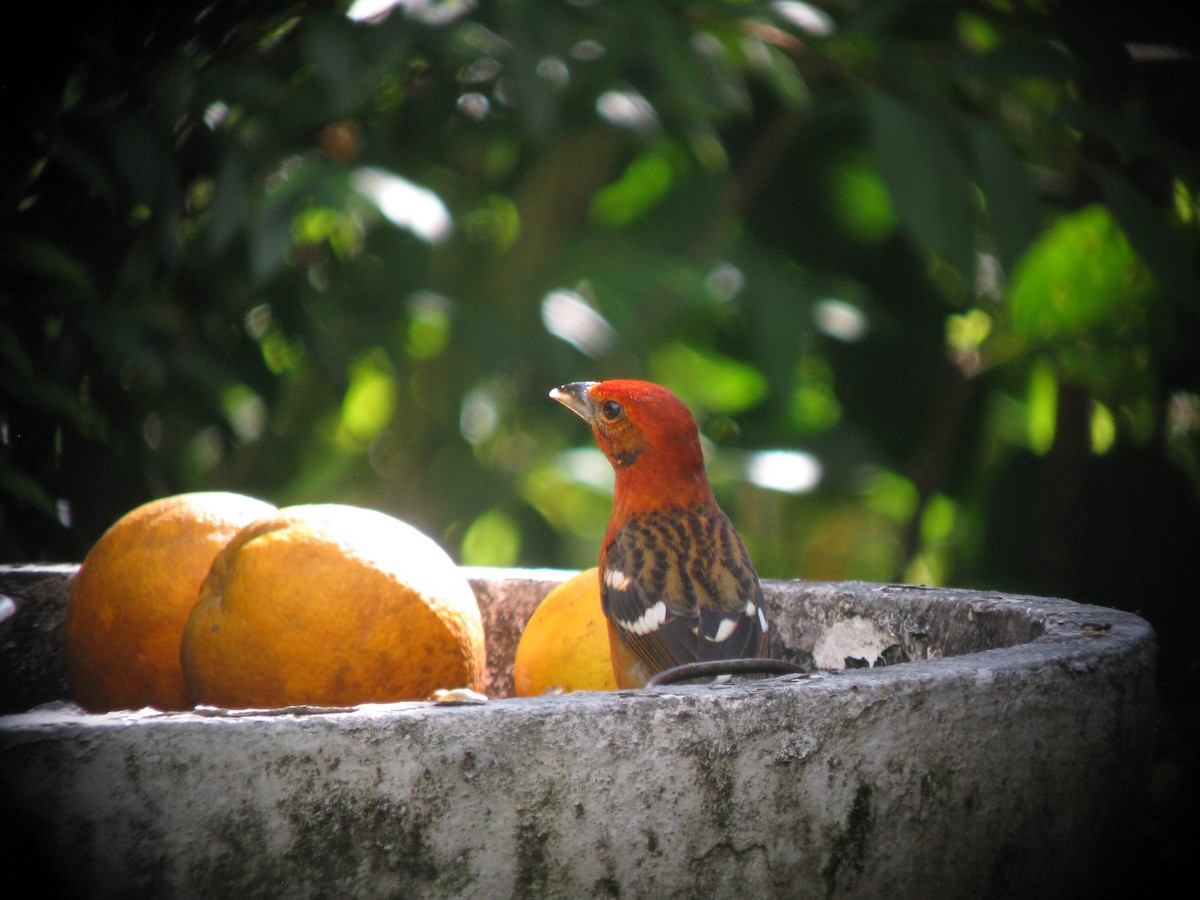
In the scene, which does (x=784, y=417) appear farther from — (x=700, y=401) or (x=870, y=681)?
(x=870, y=681)

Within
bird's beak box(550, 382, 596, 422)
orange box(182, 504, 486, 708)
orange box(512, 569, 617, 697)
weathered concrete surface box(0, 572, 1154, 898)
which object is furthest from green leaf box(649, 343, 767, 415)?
weathered concrete surface box(0, 572, 1154, 898)

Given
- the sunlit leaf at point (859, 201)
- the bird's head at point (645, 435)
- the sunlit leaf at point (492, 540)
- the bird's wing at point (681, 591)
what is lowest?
the sunlit leaf at point (492, 540)

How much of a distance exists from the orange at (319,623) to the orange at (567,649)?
7.2 inches

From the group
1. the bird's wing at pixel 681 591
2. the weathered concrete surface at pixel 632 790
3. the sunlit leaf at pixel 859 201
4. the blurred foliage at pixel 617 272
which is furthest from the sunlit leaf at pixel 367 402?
the weathered concrete surface at pixel 632 790

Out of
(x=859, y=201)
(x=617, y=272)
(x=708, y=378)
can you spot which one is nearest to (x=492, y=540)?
(x=708, y=378)

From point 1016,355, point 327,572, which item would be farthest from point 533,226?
point 327,572

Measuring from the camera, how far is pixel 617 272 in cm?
380

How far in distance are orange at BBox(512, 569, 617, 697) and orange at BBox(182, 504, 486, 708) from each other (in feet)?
0.60

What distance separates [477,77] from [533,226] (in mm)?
664

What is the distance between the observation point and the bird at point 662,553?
1884 millimetres

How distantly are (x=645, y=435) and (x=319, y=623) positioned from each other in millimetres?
701

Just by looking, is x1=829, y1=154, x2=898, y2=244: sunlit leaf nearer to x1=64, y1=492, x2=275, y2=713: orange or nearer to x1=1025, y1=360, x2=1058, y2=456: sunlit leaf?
x1=1025, y1=360, x2=1058, y2=456: sunlit leaf

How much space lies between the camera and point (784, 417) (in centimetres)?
414

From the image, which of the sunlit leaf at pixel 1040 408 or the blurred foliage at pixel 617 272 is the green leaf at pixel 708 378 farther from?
the sunlit leaf at pixel 1040 408
